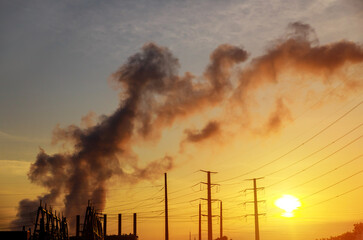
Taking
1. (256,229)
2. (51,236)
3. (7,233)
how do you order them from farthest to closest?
(256,229) < (51,236) < (7,233)

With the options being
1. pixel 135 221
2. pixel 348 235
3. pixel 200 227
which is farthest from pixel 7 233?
pixel 200 227

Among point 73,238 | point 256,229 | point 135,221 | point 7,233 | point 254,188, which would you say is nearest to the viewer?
point 7,233

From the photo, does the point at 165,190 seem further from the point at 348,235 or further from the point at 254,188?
the point at 348,235

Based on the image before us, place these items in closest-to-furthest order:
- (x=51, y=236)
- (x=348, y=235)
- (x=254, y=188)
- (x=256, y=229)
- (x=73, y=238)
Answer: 1. (x=51, y=236)
2. (x=348, y=235)
3. (x=256, y=229)
4. (x=254, y=188)
5. (x=73, y=238)

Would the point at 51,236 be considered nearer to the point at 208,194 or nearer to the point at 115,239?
the point at 208,194

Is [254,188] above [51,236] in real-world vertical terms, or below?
above

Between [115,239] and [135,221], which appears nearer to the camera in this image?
[115,239]

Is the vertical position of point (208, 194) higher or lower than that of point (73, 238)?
higher

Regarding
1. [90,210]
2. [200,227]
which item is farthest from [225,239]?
[90,210]

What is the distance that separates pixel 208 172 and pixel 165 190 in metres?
6.60

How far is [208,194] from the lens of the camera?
56.6m

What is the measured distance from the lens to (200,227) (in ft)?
262

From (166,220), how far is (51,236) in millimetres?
18930

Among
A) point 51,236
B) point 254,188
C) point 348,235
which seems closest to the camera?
point 51,236
